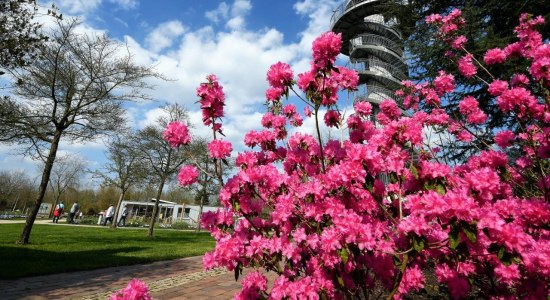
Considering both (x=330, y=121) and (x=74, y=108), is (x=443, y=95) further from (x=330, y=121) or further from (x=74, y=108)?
(x=74, y=108)

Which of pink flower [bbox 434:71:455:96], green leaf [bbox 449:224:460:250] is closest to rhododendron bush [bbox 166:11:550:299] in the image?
green leaf [bbox 449:224:460:250]

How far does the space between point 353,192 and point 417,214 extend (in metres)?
0.51

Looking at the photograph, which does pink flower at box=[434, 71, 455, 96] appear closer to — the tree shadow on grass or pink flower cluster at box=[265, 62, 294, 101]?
pink flower cluster at box=[265, 62, 294, 101]

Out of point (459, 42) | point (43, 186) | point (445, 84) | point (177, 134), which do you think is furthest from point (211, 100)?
point (43, 186)

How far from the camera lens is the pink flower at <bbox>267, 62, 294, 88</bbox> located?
2799 millimetres

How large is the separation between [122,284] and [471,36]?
8.85m

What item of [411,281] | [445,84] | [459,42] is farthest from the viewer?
[459,42]

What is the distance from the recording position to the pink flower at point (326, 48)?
8.23 feet

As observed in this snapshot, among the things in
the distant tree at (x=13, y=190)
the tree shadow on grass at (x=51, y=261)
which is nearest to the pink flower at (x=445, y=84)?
the tree shadow on grass at (x=51, y=261)

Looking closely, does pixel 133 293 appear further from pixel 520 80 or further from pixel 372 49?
pixel 372 49

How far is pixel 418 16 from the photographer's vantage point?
8.95 m

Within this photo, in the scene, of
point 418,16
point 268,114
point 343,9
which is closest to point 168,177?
point 418,16

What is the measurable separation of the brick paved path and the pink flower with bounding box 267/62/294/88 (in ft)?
12.6

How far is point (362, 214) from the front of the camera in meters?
2.53
